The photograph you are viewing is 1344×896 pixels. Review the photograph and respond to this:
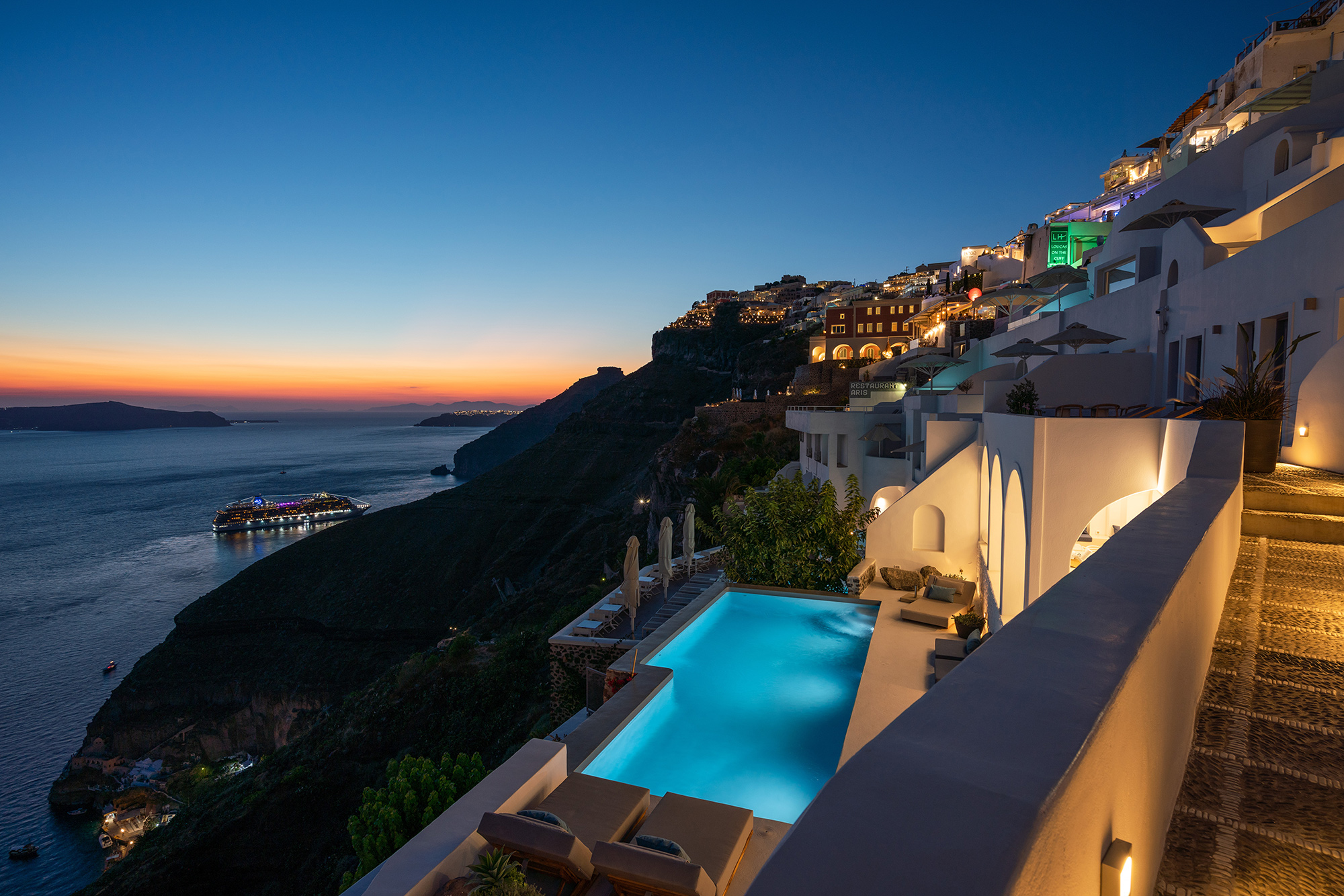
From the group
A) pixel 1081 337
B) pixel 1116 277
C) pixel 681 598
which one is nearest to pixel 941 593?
pixel 1081 337

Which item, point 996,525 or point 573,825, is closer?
point 573,825

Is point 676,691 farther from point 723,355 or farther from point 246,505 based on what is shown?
point 246,505

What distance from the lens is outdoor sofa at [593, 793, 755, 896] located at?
256 cm

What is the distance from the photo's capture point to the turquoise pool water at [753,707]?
15.6ft

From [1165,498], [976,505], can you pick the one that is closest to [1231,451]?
[1165,498]

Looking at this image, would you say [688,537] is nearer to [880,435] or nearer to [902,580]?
[902,580]

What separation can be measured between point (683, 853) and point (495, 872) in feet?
2.65

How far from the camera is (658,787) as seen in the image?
15.4 ft

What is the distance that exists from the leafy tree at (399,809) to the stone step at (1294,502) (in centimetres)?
625

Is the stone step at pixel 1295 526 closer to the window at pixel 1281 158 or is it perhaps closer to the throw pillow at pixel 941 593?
the throw pillow at pixel 941 593

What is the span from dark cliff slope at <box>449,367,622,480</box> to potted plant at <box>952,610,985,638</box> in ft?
316

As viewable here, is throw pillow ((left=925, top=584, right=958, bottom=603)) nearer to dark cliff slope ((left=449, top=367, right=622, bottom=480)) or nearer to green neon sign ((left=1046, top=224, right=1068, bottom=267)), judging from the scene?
green neon sign ((left=1046, top=224, right=1068, bottom=267))

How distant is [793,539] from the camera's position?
8.92 metres

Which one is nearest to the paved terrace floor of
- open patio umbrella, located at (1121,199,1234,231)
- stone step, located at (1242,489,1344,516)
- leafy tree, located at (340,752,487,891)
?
stone step, located at (1242,489,1344,516)
